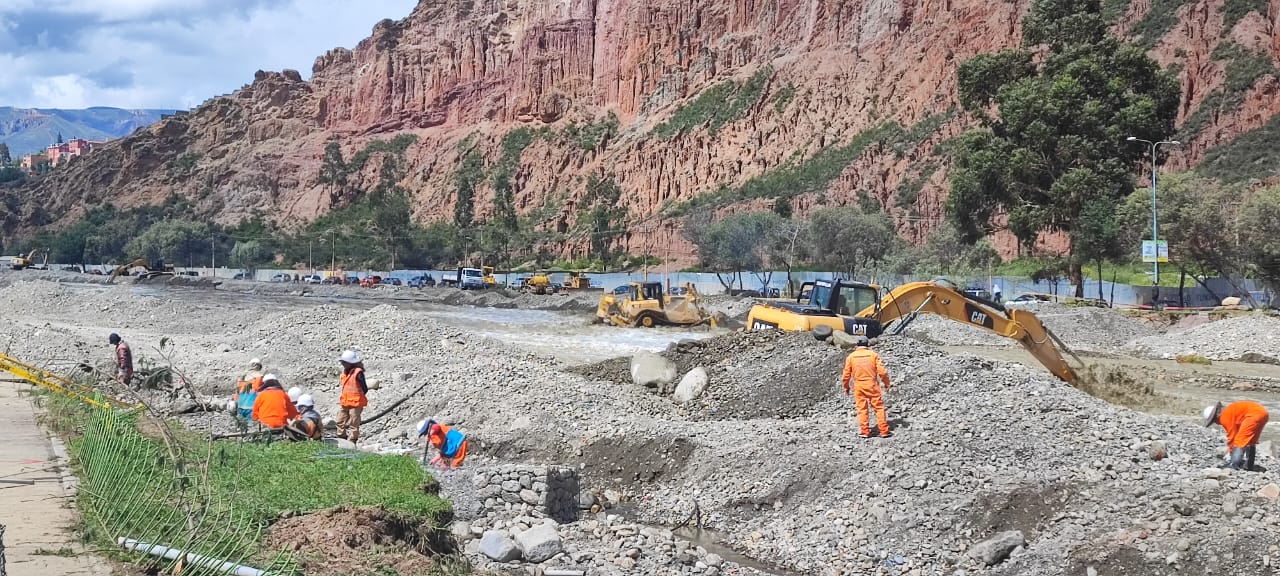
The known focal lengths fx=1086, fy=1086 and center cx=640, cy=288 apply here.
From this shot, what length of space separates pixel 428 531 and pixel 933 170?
251 ft

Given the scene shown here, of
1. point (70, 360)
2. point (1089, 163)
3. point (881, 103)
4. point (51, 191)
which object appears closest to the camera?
point (70, 360)

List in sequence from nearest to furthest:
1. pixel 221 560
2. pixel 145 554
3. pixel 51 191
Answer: pixel 221 560, pixel 145 554, pixel 51 191

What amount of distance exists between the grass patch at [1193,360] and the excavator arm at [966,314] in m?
12.1

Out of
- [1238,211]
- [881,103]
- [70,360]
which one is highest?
[881,103]

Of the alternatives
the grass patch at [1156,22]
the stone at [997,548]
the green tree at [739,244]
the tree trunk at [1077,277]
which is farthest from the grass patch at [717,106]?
the stone at [997,548]

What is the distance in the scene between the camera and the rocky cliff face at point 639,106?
82.9 metres

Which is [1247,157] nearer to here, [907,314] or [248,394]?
[907,314]

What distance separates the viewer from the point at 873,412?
14.9 meters

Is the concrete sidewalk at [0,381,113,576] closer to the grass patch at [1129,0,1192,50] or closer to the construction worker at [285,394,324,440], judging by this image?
the construction worker at [285,394,324,440]

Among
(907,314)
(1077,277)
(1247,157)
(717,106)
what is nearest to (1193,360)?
(907,314)

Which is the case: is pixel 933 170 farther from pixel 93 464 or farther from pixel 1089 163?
pixel 93 464

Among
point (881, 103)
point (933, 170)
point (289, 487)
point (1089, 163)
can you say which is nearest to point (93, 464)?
point (289, 487)

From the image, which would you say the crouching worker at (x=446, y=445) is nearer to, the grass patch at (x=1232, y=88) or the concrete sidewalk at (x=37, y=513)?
the concrete sidewalk at (x=37, y=513)

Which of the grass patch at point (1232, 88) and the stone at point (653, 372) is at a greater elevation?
the grass patch at point (1232, 88)
